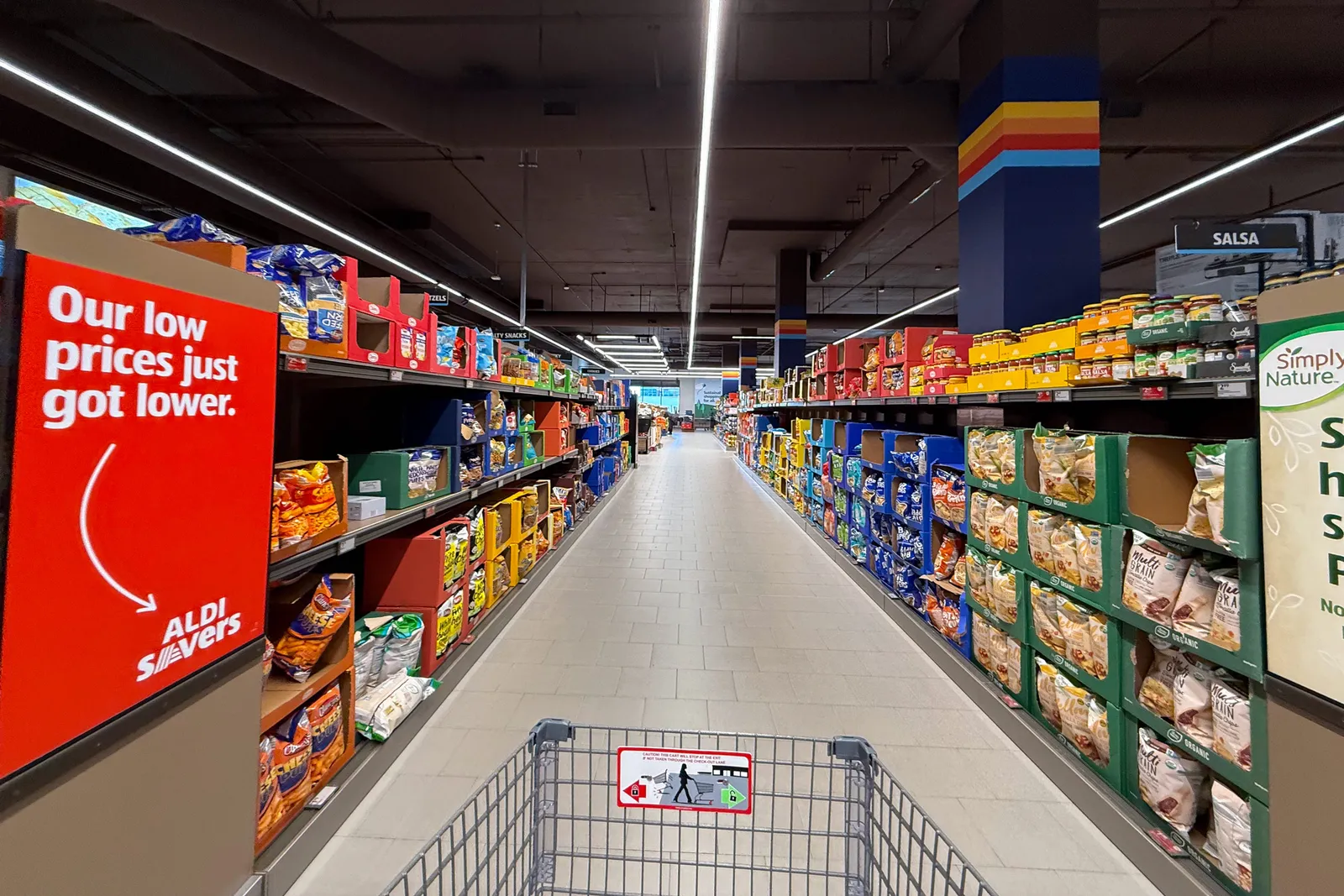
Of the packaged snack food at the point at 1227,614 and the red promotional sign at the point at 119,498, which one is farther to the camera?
the packaged snack food at the point at 1227,614

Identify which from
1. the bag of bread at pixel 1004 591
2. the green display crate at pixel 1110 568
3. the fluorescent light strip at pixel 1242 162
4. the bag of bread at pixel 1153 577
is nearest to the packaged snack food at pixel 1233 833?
the bag of bread at pixel 1153 577

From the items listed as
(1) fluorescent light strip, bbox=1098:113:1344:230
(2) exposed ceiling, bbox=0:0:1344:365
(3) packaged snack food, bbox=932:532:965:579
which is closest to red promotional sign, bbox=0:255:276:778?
(2) exposed ceiling, bbox=0:0:1344:365

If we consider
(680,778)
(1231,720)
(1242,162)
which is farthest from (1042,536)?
(1242,162)

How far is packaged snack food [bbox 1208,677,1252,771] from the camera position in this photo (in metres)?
1.48

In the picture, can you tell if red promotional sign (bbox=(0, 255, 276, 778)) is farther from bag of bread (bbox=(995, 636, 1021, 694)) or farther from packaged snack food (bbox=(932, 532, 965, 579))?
packaged snack food (bbox=(932, 532, 965, 579))

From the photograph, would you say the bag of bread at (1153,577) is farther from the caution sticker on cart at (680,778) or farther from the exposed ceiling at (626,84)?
the exposed ceiling at (626,84)

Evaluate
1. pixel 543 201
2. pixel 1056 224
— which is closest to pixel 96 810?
pixel 1056 224

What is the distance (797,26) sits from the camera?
4.96 meters

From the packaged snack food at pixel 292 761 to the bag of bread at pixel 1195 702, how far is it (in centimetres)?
287

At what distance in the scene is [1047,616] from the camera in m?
2.35

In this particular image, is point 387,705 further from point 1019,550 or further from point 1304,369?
point 1304,369

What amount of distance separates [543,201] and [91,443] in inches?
339

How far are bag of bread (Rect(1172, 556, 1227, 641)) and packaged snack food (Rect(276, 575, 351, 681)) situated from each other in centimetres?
283

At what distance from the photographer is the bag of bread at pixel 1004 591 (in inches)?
102
